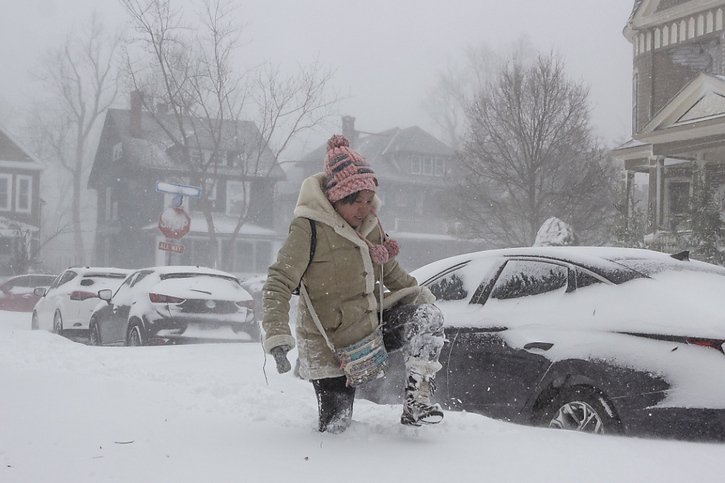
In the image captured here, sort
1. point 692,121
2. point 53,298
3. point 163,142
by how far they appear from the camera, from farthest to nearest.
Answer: point 163,142, point 692,121, point 53,298

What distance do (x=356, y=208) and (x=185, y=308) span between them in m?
7.19

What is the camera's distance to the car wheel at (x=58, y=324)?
48.3ft

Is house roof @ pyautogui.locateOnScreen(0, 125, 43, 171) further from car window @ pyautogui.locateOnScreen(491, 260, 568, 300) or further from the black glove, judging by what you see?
the black glove

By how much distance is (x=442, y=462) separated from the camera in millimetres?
3510

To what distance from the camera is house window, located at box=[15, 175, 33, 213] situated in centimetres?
4453

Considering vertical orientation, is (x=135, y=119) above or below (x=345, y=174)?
above

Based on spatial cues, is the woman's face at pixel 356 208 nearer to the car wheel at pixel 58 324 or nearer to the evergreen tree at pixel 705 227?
the evergreen tree at pixel 705 227

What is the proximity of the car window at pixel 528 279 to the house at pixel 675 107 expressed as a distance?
10.1m

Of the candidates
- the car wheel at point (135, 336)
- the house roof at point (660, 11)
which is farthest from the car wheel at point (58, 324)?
the house roof at point (660, 11)

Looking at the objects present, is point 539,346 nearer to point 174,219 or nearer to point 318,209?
point 318,209

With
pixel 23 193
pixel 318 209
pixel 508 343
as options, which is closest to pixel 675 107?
pixel 508 343

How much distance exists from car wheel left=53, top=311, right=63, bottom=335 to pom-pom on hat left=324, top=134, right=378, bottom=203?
1196cm

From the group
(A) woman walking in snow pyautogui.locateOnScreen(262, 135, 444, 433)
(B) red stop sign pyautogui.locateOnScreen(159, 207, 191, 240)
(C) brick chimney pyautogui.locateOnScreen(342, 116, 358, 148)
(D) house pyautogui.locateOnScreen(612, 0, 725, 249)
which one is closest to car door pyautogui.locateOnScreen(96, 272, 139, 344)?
(B) red stop sign pyautogui.locateOnScreen(159, 207, 191, 240)

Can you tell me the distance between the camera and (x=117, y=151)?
46031 millimetres
